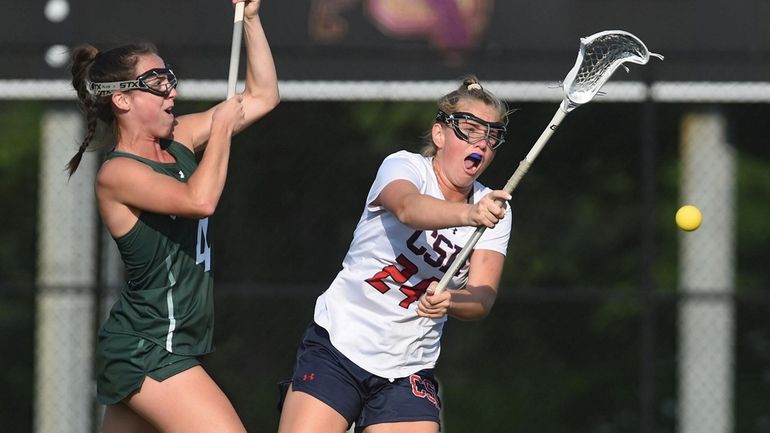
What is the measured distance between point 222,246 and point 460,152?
4.03m

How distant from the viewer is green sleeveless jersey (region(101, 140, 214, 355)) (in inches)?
154

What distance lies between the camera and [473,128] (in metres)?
4.20

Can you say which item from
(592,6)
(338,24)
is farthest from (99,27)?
(592,6)

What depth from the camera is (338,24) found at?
7406 mm

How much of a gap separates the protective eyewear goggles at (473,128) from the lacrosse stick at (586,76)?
28cm

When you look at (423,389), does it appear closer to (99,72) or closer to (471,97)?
(471,97)

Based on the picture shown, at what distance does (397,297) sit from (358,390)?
13.0 inches

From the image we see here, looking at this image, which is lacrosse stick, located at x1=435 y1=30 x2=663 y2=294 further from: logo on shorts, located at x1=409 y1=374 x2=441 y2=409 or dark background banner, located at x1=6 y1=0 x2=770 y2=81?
dark background banner, located at x1=6 y1=0 x2=770 y2=81

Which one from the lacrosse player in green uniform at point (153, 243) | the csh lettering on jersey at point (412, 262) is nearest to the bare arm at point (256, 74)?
the lacrosse player in green uniform at point (153, 243)

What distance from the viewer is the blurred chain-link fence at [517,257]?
286 inches

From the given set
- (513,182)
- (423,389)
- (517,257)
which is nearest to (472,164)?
(513,182)

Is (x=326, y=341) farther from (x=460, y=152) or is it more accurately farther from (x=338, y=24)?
(x=338, y=24)

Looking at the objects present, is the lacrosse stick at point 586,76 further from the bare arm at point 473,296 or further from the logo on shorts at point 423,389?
the logo on shorts at point 423,389

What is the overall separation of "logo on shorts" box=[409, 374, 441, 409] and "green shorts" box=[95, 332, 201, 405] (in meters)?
0.74
